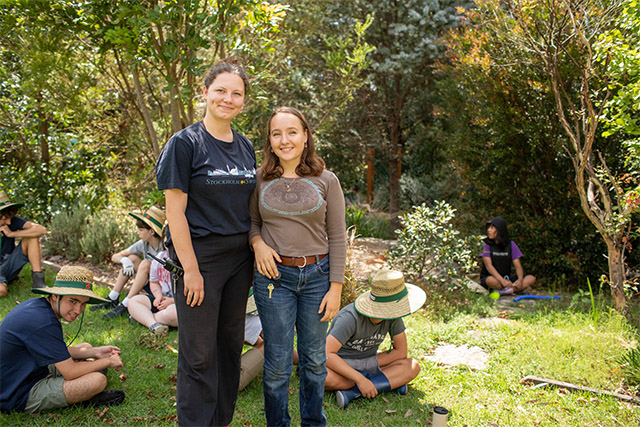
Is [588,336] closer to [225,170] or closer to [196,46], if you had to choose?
[225,170]

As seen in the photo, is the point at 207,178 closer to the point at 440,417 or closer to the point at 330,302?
the point at 330,302

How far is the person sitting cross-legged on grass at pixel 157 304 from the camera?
4.48 meters

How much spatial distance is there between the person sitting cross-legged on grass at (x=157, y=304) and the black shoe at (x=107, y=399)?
1.19m

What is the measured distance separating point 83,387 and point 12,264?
3415 mm

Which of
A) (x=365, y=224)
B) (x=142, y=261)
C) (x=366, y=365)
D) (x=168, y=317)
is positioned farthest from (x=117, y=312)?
(x=365, y=224)

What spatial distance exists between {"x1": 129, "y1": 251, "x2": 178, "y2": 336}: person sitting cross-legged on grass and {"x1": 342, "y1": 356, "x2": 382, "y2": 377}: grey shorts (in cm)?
181

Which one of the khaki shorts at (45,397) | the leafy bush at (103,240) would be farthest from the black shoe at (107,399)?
the leafy bush at (103,240)

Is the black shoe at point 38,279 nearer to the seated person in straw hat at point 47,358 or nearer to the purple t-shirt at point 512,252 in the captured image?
the seated person in straw hat at point 47,358

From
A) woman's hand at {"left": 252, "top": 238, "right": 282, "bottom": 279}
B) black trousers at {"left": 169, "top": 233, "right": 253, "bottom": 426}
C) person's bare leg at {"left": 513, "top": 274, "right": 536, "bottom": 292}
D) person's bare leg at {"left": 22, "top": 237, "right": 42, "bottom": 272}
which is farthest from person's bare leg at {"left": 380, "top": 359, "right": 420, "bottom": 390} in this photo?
person's bare leg at {"left": 22, "top": 237, "right": 42, "bottom": 272}

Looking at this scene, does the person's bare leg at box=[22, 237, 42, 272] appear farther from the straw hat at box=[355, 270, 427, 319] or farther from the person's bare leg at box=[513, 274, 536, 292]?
the person's bare leg at box=[513, 274, 536, 292]

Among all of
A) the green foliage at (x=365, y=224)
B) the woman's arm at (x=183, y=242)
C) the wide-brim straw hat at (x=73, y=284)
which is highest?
the woman's arm at (x=183, y=242)

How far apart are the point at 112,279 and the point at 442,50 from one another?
8.17 meters

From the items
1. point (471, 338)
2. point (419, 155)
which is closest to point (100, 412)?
point (471, 338)

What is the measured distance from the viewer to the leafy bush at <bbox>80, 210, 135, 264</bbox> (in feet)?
22.6
